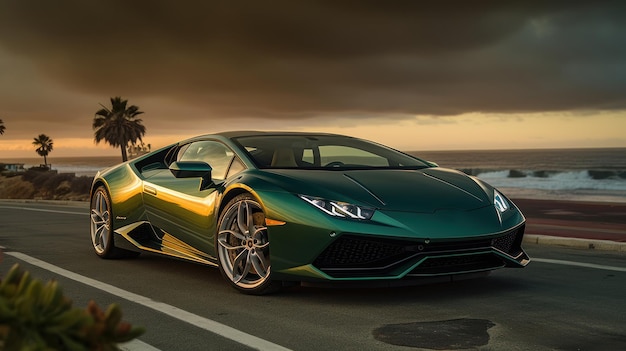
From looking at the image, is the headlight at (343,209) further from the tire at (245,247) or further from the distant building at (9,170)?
the distant building at (9,170)

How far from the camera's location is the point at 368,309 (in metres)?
5.49

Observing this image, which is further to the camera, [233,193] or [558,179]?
[558,179]

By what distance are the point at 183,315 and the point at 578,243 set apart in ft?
20.0

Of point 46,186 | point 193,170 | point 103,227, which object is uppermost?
point 193,170

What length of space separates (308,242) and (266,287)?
64cm

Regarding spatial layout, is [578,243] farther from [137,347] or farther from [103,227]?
[137,347]

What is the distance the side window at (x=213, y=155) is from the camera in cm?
673

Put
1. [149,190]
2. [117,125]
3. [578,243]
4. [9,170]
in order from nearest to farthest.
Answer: [149,190] < [578,243] < [117,125] < [9,170]

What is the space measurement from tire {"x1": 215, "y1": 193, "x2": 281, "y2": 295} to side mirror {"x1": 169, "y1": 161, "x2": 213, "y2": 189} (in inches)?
17.7

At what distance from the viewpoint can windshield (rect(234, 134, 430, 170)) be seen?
6.62 meters

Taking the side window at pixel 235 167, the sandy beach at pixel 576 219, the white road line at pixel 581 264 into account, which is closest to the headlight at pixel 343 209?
the side window at pixel 235 167

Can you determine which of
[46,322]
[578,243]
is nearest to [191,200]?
[46,322]

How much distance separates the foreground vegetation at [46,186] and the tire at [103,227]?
2644 cm

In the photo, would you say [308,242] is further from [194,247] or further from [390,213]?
[194,247]
